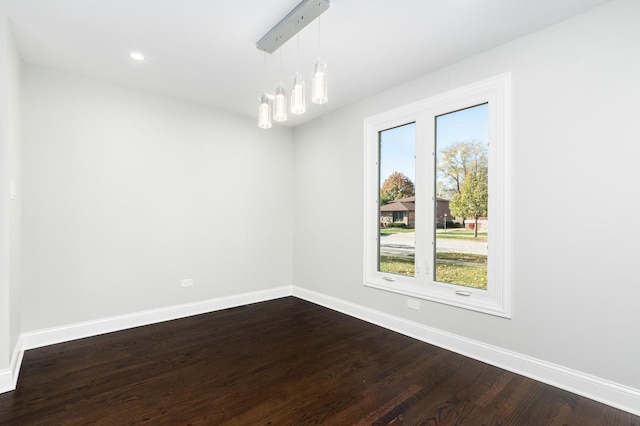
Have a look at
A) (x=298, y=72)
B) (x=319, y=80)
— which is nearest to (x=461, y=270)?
(x=319, y=80)

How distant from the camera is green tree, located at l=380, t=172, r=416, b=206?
3465 millimetres

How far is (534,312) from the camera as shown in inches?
97.2

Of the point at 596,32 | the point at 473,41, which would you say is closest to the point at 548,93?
the point at 596,32

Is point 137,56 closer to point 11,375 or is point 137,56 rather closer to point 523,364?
point 11,375

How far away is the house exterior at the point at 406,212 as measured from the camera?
3.13 m

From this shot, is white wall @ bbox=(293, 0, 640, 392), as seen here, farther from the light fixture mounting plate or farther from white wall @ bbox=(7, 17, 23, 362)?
white wall @ bbox=(7, 17, 23, 362)

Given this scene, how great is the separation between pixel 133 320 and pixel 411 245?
128 inches

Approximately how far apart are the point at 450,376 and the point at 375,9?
2.84 metres

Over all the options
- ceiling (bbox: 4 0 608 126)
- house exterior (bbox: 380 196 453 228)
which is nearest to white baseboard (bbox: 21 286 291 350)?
house exterior (bbox: 380 196 453 228)

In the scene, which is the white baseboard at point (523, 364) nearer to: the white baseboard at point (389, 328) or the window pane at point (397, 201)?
the white baseboard at point (389, 328)

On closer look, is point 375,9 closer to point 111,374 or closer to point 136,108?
point 136,108

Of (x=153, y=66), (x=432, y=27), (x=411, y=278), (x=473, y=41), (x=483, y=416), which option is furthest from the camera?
(x=411, y=278)

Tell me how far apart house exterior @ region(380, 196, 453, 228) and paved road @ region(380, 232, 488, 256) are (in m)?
0.15

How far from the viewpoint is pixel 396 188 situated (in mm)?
3590
